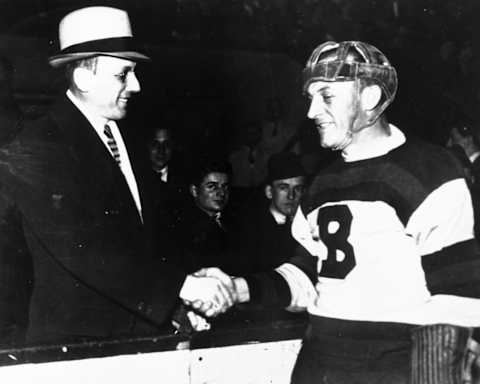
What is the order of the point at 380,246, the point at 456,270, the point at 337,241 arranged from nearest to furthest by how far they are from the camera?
1. the point at 456,270
2. the point at 380,246
3. the point at 337,241

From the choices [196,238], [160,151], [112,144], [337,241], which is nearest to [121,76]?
[112,144]

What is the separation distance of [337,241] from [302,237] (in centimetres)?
30

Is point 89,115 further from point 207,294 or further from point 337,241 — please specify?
point 337,241

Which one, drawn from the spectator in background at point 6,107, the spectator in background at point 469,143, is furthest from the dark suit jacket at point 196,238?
the spectator in background at point 469,143

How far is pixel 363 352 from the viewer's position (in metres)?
2.08

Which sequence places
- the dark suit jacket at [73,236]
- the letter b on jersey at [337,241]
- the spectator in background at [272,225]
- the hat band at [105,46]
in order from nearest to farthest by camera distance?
the letter b on jersey at [337,241] < the dark suit jacket at [73,236] < the hat band at [105,46] < the spectator in background at [272,225]

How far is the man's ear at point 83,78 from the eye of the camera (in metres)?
2.62

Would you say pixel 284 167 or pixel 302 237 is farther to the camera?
pixel 284 167

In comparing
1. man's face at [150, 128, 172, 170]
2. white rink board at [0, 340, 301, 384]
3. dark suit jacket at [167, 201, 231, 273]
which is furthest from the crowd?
man's face at [150, 128, 172, 170]

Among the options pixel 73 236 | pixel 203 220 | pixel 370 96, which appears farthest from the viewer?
pixel 203 220

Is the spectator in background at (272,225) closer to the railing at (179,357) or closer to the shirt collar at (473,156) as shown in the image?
the shirt collar at (473,156)

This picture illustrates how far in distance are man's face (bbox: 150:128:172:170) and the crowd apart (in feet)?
8.24

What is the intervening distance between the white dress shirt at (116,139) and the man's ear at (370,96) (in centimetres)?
107

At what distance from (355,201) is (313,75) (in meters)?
0.53
